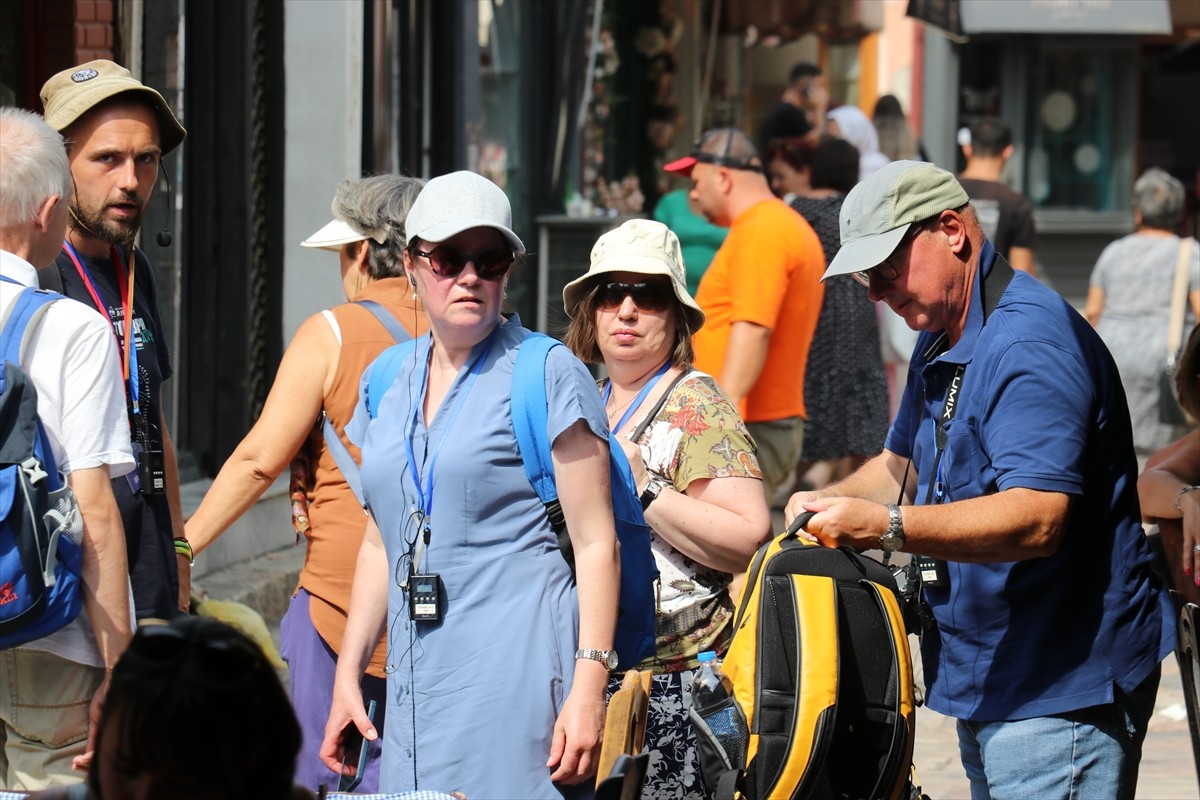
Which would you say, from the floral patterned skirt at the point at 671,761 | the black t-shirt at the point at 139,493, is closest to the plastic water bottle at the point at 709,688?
the floral patterned skirt at the point at 671,761

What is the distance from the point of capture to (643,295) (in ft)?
13.3

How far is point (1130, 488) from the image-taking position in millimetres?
3293

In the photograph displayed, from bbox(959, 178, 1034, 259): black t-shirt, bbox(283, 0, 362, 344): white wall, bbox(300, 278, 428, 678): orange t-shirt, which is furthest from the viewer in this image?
bbox(959, 178, 1034, 259): black t-shirt

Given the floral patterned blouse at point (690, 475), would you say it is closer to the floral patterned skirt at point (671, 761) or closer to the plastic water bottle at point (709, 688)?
the floral patterned skirt at point (671, 761)

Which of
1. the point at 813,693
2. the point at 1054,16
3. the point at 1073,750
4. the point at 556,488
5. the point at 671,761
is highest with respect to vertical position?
the point at 1054,16

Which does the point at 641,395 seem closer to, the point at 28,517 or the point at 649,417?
the point at 649,417

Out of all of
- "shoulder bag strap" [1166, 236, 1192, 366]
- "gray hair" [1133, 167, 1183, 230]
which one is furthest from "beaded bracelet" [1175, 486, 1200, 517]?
"gray hair" [1133, 167, 1183, 230]

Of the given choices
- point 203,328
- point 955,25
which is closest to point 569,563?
point 203,328

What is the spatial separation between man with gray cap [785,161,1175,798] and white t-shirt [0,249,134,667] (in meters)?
1.30

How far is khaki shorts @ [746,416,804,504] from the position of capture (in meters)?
6.98

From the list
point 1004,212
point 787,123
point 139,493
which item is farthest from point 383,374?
point 1004,212

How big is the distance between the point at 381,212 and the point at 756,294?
2519mm

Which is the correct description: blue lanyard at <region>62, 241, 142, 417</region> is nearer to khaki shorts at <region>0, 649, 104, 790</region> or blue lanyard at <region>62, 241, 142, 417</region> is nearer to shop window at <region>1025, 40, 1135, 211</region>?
khaki shorts at <region>0, 649, 104, 790</region>

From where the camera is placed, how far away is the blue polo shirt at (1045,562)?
10.4 ft
